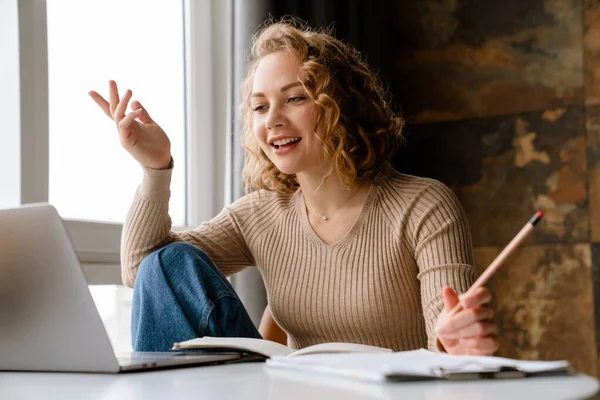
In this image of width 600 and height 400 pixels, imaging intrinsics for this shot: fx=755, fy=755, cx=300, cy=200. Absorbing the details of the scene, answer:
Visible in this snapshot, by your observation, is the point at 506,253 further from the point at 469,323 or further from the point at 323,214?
the point at 323,214

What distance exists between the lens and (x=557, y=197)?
8.84 feet

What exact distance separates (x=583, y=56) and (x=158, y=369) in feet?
7.49

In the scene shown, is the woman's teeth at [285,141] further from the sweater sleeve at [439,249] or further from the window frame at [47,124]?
the window frame at [47,124]

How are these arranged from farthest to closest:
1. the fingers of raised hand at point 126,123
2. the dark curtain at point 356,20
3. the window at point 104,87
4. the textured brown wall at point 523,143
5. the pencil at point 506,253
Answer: the textured brown wall at point 523,143 < the dark curtain at point 356,20 < the window at point 104,87 < the fingers of raised hand at point 126,123 < the pencil at point 506,253

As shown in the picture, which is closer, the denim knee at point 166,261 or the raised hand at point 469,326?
the raised hand at point 469,326

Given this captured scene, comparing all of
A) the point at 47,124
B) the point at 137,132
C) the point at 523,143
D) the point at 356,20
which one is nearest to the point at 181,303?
the point at 137,132

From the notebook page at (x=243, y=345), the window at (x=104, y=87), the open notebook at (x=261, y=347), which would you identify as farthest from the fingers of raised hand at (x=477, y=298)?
the window at (x=104, y=87)

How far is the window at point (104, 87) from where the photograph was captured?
197 centimetres

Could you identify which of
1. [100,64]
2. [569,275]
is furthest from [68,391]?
[569,275]

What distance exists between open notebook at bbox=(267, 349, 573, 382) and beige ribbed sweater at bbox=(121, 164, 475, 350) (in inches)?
28.2

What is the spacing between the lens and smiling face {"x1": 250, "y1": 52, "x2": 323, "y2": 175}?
64.7 inches

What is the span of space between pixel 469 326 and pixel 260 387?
1.16 feet

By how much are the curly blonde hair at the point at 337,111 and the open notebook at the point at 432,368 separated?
929 millimetres

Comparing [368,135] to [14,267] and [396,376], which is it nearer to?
[14,267]
